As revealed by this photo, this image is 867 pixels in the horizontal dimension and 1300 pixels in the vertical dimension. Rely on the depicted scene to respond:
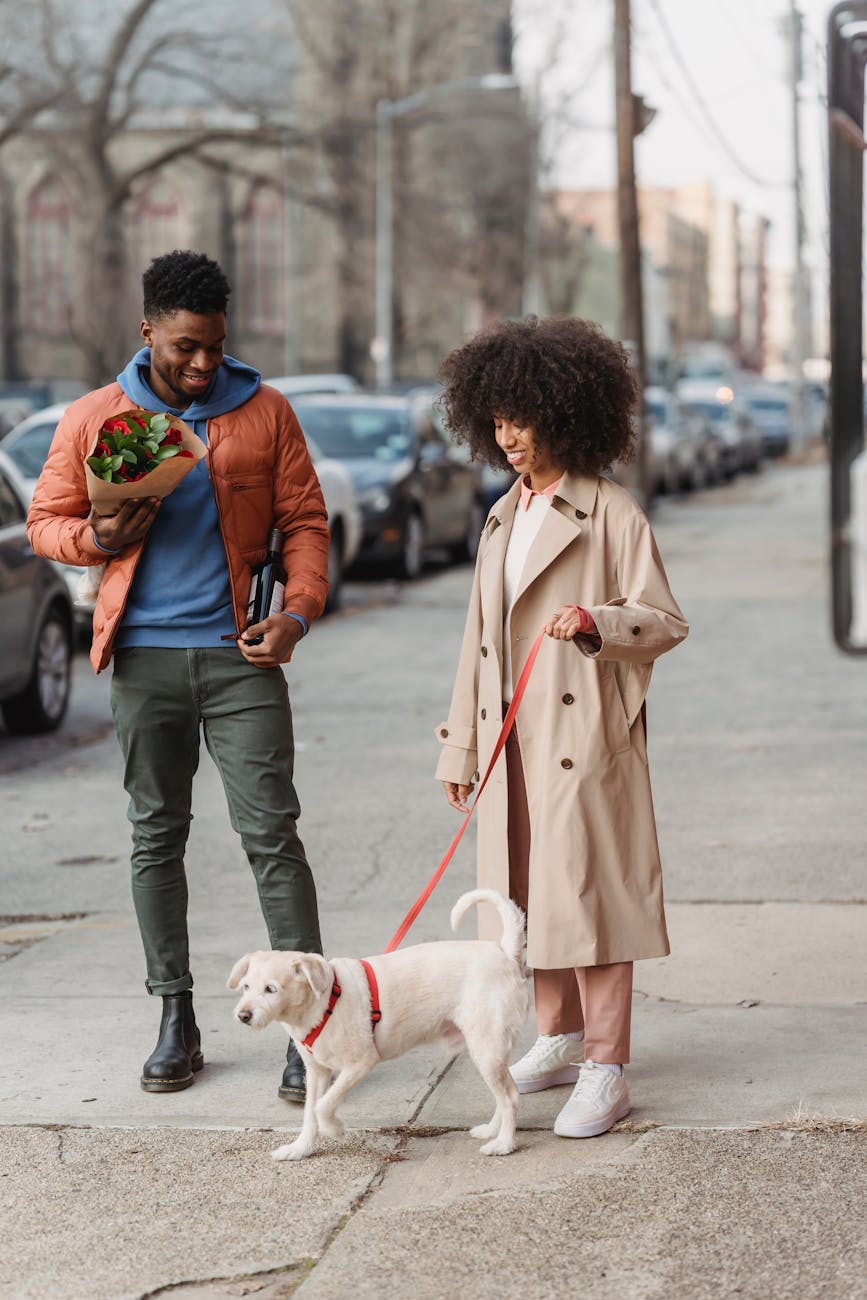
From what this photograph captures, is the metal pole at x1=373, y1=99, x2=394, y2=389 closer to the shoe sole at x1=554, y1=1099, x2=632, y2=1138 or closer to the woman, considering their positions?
the woman

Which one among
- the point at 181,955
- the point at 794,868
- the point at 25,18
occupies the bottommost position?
the point at 794,868

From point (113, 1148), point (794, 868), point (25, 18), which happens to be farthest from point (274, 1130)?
point (25, 18)

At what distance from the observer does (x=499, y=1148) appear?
14.5ft

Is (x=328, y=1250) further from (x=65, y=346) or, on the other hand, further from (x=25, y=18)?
(x=65, y=346)

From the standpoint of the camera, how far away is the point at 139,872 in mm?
5008

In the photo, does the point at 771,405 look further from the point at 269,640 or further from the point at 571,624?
the point at 571,624

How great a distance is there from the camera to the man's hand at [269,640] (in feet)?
15.7

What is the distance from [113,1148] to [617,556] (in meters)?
1.80

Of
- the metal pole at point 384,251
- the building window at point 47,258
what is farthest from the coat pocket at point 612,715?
the building window at point 47,258

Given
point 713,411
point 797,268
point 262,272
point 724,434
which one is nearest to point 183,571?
point 724,434

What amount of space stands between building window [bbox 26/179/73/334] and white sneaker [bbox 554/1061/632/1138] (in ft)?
184

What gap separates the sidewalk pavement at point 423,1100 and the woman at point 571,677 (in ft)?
1.31

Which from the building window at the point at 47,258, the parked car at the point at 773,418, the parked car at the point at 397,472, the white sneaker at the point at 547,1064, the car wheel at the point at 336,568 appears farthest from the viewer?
the building window at the point at 47,258

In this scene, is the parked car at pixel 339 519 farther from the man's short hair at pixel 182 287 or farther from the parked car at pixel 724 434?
the parked car at pixel 724 434
